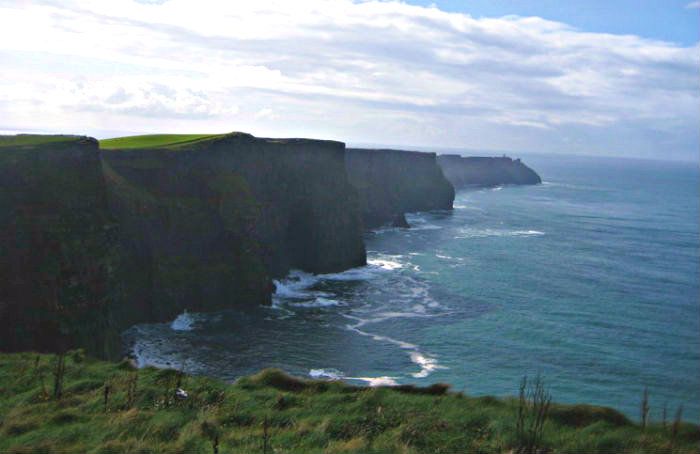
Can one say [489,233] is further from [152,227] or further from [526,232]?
[152,227]

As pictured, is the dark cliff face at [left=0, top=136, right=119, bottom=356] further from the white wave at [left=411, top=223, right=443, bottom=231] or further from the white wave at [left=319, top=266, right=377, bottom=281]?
the white wave at [left=411, top=223, right=443, bottom=231]

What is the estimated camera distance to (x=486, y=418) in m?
17.5

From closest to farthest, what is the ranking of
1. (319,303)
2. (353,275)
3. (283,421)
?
(283,421), (319,303), (353,275)

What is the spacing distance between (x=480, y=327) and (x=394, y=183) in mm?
85361

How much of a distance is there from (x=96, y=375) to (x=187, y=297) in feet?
131

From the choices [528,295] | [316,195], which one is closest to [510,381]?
[528,295]

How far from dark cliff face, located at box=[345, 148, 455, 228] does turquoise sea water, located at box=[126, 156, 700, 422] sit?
71.7ft

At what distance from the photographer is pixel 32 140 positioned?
162 feet

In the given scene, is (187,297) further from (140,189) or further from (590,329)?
(590,329)

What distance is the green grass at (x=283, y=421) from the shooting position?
1552 centimetres

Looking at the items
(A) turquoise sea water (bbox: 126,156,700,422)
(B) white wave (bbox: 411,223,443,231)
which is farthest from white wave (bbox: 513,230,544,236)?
(B) white wave (bbox: 411,223,443,231)

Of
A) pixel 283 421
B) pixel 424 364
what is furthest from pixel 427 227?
pixel 283 421

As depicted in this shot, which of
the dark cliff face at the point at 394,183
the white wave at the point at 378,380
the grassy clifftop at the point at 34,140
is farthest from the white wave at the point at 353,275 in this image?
the grassy clifftop at the point at 34,140

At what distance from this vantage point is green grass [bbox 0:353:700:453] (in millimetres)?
15516
